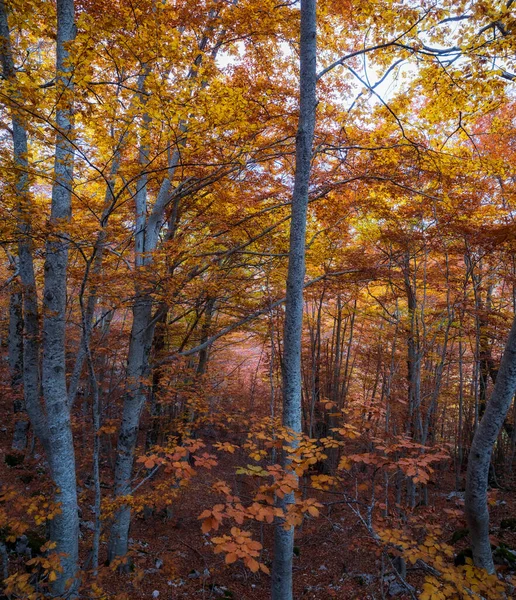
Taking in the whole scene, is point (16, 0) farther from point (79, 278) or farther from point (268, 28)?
point (268, 28)

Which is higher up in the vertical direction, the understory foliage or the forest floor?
the understory foliage

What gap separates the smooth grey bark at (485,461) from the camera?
398 cm

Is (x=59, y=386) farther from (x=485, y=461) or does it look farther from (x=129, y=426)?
(x=485, y=461)

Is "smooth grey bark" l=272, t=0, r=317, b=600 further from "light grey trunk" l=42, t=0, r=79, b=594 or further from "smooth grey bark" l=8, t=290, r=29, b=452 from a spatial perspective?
"smooth grey bark" l=8, t=290, r=29, b=452

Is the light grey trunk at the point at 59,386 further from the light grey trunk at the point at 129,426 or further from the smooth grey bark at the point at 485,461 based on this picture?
the smooth grey bark at the point at 485,461

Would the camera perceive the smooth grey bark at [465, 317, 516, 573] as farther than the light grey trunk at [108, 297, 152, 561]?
No

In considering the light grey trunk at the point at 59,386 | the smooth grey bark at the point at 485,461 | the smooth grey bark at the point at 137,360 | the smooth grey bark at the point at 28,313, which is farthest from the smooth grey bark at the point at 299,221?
the smooth grey bark at the point at 28,313

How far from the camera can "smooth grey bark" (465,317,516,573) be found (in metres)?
3.98

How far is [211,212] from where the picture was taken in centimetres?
755

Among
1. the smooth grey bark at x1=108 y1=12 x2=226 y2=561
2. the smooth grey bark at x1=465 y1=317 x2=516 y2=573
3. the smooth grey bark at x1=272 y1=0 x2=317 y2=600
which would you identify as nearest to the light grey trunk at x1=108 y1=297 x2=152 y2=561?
the smooth grey bark at x1=108 y1=12 x2=226 y2=561

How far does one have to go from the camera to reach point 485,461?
13.1 ft

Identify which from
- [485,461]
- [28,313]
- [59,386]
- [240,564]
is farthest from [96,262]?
[240,564]

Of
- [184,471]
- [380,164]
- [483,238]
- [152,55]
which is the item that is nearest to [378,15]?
[380,164]

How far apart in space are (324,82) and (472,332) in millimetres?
6657
